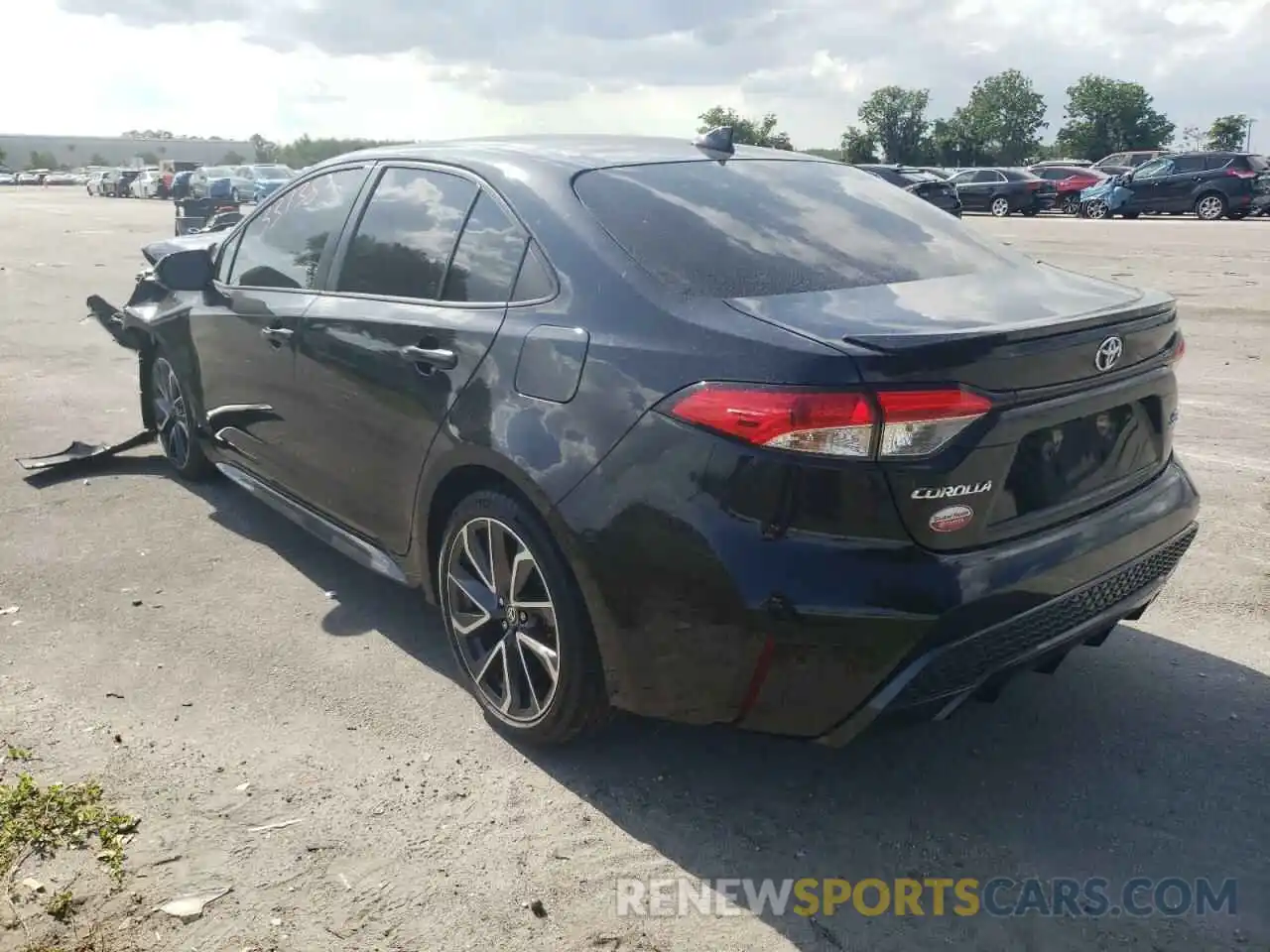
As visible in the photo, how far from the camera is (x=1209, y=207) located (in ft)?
90.9

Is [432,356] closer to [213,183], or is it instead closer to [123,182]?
[213,183]

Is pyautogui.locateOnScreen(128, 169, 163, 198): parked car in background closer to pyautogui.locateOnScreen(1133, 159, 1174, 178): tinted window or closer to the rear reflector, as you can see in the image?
pyautogui.locateOnScreen(1133, 159, 1174, 178): tinted window

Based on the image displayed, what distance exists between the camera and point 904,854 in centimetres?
286

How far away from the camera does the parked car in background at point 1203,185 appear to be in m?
26.9

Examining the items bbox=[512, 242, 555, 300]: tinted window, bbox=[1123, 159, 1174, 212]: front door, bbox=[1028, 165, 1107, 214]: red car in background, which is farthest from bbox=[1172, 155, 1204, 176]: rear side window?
bbox=[512, 242, 555, 300]: tinted window

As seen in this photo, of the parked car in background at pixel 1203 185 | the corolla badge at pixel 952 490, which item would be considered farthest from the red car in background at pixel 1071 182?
the corolla badge at pixel 952 490

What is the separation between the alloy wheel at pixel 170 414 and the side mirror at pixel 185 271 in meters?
0.74

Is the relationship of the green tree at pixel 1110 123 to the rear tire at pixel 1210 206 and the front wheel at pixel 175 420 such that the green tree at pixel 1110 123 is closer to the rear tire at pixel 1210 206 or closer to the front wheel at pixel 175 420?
the rear tire at pixel 1210 206

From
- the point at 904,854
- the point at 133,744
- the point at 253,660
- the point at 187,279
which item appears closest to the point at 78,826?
the point at 133,744

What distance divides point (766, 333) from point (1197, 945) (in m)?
1.71

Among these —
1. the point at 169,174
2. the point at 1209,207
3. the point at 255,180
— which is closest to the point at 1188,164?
the point at 1209,207

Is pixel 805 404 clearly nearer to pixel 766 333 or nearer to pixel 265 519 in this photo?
pixel 766 333

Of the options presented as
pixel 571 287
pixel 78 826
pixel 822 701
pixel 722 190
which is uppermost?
pixel 722 190

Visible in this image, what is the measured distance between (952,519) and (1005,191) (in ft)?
110
